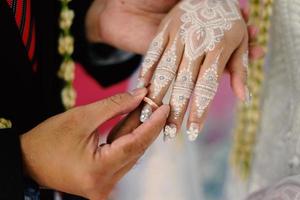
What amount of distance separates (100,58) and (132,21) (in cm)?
17

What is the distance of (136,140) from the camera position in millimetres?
616

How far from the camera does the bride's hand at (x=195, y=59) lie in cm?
65

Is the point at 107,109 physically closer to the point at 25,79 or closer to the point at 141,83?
the point at 141,83

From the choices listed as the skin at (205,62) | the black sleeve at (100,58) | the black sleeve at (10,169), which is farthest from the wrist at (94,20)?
the black sleeve at (10,169)

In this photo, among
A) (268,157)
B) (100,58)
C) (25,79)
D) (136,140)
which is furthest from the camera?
(100,58)

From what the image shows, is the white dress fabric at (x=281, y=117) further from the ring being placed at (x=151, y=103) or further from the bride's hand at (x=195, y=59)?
the ring being placed at (x=151, y=103)

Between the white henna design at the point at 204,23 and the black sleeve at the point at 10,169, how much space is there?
0.24m

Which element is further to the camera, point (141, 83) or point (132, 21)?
point (132, 21)

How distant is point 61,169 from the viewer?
64cm

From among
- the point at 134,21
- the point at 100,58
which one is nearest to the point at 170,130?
the point at 134,21

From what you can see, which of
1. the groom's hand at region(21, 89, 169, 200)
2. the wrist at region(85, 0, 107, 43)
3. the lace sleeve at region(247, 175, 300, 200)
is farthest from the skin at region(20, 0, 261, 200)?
the wrist at region(85, 0, 107, 43)

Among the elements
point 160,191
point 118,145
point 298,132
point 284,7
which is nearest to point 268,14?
point 284,7

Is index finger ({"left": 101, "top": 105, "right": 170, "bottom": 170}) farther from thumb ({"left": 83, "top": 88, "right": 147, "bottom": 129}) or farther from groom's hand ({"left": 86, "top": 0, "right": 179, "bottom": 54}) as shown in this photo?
groom's hand ({"left": 86, "top": 0, "right": 179, "bottom": 54})

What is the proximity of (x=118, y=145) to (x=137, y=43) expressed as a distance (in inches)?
10.6
